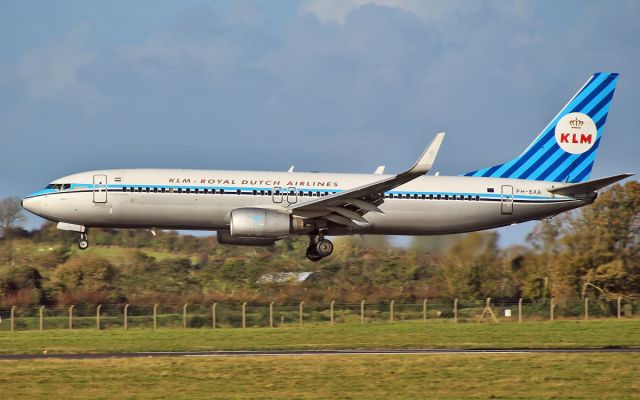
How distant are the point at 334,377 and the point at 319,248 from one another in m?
14.6

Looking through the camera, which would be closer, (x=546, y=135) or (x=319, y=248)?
(x=319, y=248)

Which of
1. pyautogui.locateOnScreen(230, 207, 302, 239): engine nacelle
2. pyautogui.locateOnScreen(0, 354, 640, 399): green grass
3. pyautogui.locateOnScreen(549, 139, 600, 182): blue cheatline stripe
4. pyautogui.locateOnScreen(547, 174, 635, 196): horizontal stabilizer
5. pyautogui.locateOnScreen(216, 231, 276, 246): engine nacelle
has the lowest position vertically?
pyautogui.locateOnScreen(0, 354, 640, 399): green grass

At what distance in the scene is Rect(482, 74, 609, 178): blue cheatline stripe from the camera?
1759 inches

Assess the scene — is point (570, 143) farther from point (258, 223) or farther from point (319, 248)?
point (258, 223)

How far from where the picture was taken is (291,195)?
133 feet

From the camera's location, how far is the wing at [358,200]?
3669cm

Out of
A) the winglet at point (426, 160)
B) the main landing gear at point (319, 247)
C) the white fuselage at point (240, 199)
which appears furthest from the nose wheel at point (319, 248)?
the winglet at point (426, 160)

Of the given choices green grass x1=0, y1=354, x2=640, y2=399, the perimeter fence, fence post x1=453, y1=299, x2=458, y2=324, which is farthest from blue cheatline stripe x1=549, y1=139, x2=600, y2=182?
green grass x1=0, y1=354, x2=640, y2=399

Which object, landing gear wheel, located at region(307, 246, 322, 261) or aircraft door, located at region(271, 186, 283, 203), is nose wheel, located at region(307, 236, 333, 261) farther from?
aircraft door, located at region(271, 186, 283, 203)

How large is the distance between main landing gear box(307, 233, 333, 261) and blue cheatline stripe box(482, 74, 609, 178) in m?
7.60

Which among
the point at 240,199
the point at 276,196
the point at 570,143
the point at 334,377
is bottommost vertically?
the point at 334,377

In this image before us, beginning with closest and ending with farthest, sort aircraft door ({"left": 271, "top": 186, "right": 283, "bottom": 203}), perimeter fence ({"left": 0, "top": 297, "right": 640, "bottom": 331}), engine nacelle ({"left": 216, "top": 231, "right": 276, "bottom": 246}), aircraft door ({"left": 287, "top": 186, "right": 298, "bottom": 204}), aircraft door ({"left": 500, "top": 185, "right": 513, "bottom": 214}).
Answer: aircraft door ({"left": 271, "top": 186, "right": 283, "bottom": 203}), aircraft door ({"left": 287, "top": 186, "right": 298, "bottom": 204}), engine nacelle ({"left": 216, "top": 231, "right": 276, "bottom": 246}), aircraft door ({"left": 500, "top": 185, "right": 513, "bottom": 214}), perimeter fence ({"left": 0, "top": 297, "right": 640, "bottom": 331})

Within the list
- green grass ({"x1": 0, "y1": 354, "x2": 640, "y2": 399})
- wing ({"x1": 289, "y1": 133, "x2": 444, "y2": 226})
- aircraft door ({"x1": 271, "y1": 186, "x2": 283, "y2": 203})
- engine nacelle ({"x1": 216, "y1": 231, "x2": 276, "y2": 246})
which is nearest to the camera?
green grass ({"x1": 0, "y1": 354, "x2": 640, "y2": 399})

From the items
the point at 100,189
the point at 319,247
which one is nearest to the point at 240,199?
the point at 319,247
